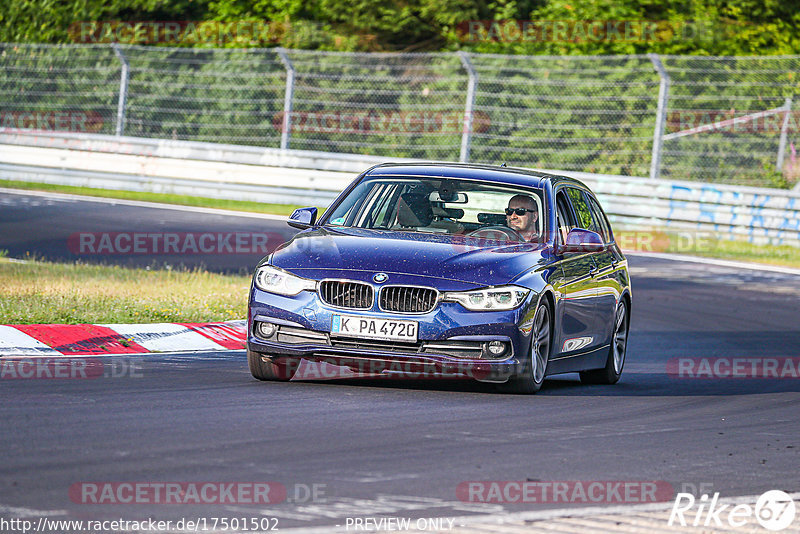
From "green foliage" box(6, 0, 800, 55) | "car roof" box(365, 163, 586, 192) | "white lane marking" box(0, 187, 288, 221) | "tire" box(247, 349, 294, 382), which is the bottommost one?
"white lane marking" box(0, 187, 288, 221)

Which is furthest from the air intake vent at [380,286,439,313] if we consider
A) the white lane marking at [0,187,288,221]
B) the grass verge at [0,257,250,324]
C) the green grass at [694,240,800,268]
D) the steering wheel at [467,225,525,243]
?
the white lane marking at [0,187,288,221]

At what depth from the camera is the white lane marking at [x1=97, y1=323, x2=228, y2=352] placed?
35.2ft

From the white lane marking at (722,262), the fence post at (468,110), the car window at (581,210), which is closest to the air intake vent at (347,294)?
the car window at (581,210)

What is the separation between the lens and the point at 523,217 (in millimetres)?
9953

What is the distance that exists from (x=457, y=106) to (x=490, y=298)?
57.4ft

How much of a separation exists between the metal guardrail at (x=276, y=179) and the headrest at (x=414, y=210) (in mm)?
13333

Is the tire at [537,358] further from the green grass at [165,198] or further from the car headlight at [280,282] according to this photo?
the green grass at [165,198]

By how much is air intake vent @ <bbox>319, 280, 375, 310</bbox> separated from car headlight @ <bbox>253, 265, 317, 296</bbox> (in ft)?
0.26

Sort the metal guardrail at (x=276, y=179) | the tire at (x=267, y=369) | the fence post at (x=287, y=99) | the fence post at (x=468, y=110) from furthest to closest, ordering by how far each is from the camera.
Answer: the fence post at (x=287, y=99) < the fence post at (x=468, y=110) < the metal guardrail at (x=276, y=179) < the tire at (x=267, y=369)

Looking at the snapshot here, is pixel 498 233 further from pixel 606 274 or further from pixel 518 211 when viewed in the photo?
pixel 606 274

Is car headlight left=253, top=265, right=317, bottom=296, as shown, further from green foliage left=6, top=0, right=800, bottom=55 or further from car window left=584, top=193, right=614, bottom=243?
green foliage left=6, top=0, right=800, bottom=55

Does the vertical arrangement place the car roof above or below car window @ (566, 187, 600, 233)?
above

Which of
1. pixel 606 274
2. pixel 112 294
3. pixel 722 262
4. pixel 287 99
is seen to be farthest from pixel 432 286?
pixel 287 99

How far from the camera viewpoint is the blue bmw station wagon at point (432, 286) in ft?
28.1
